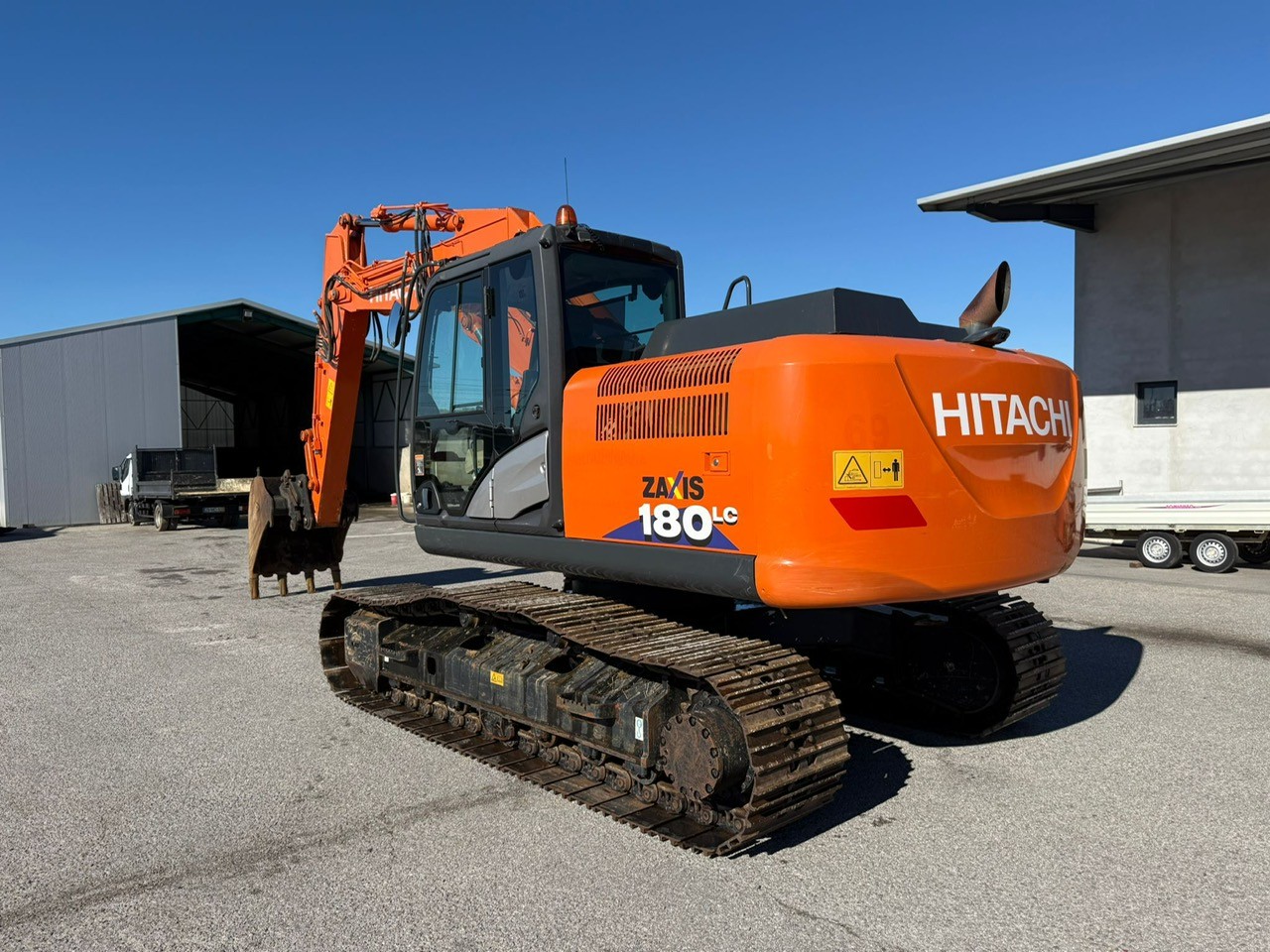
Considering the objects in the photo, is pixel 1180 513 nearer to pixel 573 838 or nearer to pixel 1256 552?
pixel 1256 552

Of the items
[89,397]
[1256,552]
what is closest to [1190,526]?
[1256,552]

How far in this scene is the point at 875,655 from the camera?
19.3ft

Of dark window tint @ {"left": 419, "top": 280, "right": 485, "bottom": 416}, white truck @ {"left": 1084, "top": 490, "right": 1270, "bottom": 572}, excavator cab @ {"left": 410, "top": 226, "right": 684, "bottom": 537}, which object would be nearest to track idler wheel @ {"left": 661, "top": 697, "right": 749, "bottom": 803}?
excavator cab @ {"left": 410, "top": 226, "right": 684, "bottom": 537}

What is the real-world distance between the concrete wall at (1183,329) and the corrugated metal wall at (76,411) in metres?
23.7

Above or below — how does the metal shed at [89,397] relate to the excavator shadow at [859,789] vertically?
above

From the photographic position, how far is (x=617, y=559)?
186 inches

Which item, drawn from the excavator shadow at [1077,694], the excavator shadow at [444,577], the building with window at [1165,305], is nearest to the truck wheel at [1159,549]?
the building with window at [1165,305]

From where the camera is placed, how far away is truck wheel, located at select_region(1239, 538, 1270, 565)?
1291 cm

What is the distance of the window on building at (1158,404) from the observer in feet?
52.5

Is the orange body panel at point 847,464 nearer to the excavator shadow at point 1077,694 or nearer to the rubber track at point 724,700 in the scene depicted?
the rubber track at point 724,700

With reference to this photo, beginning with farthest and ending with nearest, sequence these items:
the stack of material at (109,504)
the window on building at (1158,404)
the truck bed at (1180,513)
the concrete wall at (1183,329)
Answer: the stack of material at (109,504), the window on building at (1158,404), the concrete wall at (1183,329), the truck bed at (1180,513)

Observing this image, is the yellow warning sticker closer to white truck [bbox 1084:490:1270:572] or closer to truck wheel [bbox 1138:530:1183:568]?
white truck [bbox 1084:490:1270:572]

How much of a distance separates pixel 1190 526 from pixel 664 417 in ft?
36.8

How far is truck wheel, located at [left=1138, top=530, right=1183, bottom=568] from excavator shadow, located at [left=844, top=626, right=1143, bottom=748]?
5.26 meters
